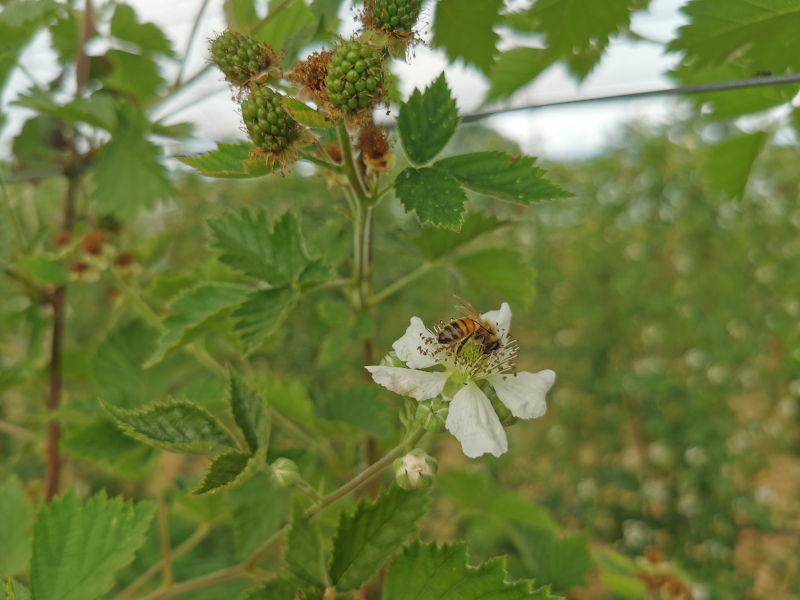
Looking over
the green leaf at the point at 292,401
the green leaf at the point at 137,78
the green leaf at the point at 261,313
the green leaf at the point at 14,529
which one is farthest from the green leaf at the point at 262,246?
the green leaf at the point at 137,78

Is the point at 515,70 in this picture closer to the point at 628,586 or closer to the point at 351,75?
the point at 351,75

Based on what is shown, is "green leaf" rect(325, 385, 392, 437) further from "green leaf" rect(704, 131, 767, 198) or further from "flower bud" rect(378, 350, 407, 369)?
"green leaf" rect(704, 131, 767, 198)

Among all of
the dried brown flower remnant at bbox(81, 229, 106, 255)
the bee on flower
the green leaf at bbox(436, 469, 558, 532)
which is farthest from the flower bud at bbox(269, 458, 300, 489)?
the dried brown flower remnant at bbox(81, 229, 106, 255)

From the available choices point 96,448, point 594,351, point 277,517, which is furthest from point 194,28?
point 594,351

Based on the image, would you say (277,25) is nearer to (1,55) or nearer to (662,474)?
(1,55)

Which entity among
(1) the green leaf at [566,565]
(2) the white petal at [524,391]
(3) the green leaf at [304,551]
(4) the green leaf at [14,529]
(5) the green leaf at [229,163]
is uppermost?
(5) the green leaf at [229,163]

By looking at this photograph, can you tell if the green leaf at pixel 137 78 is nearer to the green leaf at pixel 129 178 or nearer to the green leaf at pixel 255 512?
the green leaf at pixel 129 178
